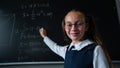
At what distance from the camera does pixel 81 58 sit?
1818mm

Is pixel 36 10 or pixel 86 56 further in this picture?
pixel 36 10

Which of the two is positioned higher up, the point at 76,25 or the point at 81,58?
the point at 76,25

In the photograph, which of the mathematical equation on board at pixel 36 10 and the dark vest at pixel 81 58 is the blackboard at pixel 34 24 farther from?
the dark vest at pixel 81 58

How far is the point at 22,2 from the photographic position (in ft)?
9.29

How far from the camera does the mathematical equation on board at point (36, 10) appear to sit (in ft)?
9.14

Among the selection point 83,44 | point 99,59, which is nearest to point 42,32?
point 83,44

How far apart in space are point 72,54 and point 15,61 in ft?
3.64

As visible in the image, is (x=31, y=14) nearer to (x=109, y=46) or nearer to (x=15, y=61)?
(x=15, y=61)

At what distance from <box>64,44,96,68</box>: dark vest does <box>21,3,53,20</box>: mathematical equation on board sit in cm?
97

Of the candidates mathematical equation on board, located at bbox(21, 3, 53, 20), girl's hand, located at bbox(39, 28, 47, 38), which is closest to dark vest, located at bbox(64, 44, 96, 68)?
girl's hand, located at bbox(39, 28, 47, 38)

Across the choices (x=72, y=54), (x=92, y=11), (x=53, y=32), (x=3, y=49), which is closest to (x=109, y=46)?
(x=92, y=11)

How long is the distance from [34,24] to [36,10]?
0.58 feet

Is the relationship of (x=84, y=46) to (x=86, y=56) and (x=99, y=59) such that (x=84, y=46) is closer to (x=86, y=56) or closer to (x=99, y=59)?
(x=86, y=56)

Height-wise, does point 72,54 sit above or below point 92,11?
below
